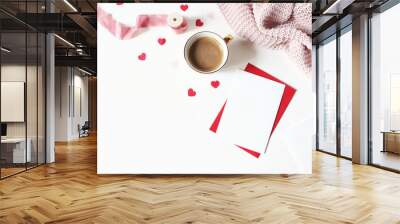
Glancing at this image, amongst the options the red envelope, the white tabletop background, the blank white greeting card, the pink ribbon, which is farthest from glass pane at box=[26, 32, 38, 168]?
the blank white greeting card

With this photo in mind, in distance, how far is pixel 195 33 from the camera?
5.15m

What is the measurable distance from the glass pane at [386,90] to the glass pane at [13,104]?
6.28 m

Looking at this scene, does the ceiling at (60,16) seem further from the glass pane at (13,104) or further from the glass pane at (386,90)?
the glass pane at (386,90)

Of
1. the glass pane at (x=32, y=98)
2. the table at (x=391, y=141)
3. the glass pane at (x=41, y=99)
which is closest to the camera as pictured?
the glass pane at (x=32, y=98)

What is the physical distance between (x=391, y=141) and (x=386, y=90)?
958mm

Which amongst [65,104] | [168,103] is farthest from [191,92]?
[65,104]

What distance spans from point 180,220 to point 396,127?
185 inches

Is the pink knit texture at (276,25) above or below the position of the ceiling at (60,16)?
below

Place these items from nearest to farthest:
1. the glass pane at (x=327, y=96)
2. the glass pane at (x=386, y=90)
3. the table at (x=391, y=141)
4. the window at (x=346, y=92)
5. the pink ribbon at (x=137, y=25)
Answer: the pink ribbon at (x=137, y=25)
the glass pane at (x=386, y=90)
the table at (x=391, y=141)
the window at (x=346, y=92)
the glass pane at (x=327, y=96)

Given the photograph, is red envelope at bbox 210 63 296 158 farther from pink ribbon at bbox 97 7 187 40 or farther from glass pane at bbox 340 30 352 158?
glass pane at bbox 340 30 352 158

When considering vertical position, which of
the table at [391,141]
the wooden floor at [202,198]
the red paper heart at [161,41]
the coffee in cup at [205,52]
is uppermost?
the red paper heart at [161,41]

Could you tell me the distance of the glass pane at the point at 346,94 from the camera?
7457 millimetres

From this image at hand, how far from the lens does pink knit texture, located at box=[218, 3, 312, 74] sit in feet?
17.1

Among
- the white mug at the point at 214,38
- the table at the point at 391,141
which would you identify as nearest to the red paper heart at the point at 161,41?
the white mug at the point at 214,38
